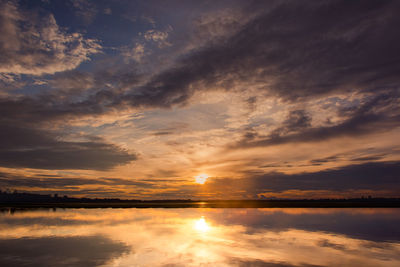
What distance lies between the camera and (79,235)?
28.2 meters

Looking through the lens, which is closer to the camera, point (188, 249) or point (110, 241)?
point (188, 249)

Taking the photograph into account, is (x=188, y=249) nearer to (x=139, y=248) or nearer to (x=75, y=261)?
(x=139, y=248)

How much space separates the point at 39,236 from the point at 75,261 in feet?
43.4

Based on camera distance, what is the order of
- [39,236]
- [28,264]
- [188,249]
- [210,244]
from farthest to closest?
[39,236], [210,244], [188,249], [28,264]

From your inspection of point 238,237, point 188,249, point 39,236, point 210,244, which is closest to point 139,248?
point 188,249

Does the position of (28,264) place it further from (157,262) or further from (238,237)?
(238,237)

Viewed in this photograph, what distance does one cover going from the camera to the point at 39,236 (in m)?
27.5

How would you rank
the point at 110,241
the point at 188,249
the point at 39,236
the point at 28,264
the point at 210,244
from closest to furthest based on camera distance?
the point at 28,264, the point at 188,249, the point at 210,244, the point at 110,241, the point at 39,236

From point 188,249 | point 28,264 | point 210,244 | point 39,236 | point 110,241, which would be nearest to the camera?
point 28,264

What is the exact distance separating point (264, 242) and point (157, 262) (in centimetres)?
1078

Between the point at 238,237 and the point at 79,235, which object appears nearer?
the point at 238,237

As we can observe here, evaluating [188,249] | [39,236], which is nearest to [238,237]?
[188,249]

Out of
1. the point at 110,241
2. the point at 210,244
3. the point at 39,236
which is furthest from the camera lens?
the point at 39,236

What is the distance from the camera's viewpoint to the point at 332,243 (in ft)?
75.9
